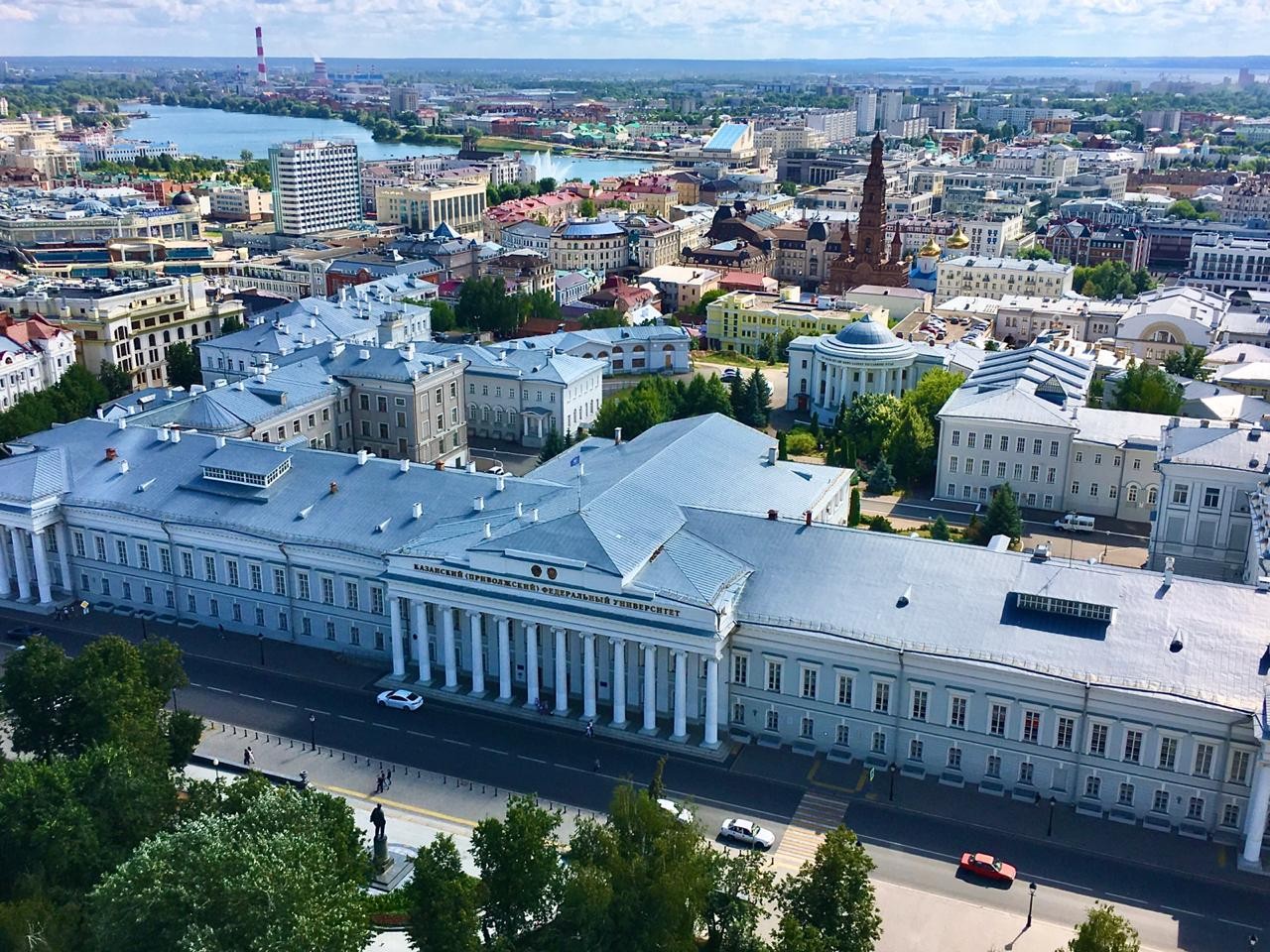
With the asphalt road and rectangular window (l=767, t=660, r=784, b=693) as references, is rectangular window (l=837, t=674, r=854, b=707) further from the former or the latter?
the asphalt road

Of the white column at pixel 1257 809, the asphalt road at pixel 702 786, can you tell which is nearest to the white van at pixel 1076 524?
the asphalt road at pixel 702 786

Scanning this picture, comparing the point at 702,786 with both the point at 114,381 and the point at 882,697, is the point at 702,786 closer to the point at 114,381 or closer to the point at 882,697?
the point at 882,697

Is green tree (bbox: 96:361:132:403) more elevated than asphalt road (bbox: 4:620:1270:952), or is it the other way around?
green tree (bbox: 96:361:132:403)

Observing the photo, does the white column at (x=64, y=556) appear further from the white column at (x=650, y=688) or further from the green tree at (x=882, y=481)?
the green tree at (x=882, y=481)

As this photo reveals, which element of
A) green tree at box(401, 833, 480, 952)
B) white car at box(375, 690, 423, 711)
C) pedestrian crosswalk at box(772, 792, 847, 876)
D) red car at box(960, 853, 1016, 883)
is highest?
green tree at box(401, 833, 480, 952)

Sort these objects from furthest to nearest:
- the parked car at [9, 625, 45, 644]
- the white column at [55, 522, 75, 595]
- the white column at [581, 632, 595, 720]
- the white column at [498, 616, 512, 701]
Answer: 1. the white column at [55, 522, 75, 595]
2. the parked car at [9, 625, 45, 644]
3. the white column at [498, 616, 512, 701]
4. the white column at [581, 632, 595, 720]

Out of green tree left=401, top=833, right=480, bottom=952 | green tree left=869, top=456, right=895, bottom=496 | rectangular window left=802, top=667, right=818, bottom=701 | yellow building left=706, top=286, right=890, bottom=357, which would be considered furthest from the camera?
yellow building left=706, top=286, right=890, bottom=357

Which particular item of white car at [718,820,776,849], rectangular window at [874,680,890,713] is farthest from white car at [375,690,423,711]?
rectangular window at [874,680,890,713]
